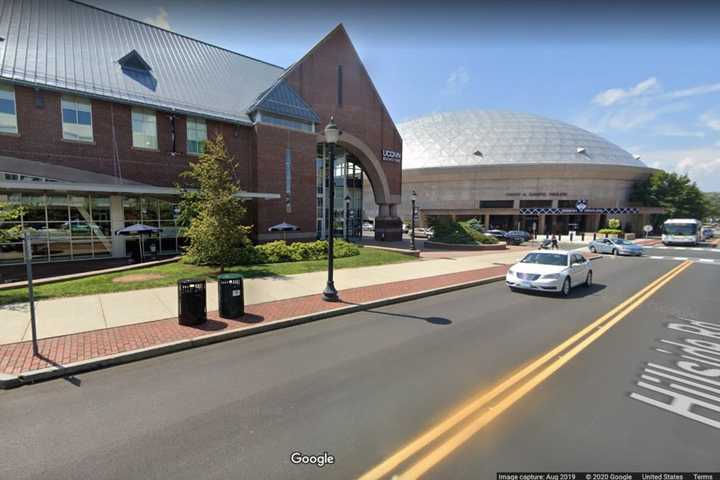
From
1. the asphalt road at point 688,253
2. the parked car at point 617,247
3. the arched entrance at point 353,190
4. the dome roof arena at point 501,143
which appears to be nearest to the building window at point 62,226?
the arched entrance at point 353,190

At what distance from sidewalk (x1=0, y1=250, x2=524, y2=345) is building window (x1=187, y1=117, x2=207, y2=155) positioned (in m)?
13.1

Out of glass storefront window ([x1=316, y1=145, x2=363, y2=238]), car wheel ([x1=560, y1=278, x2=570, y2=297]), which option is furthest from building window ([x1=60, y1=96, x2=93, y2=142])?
car wheel ([x1=560, y1=278, x2=570, y2=297])

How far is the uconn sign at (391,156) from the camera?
34.2 metres

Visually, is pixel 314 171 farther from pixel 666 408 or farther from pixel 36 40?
pixel 666 408

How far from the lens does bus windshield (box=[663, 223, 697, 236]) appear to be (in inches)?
1481

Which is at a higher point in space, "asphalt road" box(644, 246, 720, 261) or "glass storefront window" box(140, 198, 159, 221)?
"glass storefront window" box(140, 198, 159, 221)

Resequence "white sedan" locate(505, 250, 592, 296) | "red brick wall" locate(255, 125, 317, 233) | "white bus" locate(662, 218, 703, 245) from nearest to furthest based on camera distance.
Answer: "white sedan" locate(505, 250, 592, 296) < "red brick wall" locate(255, 125, 317, 233) < "white bus" locate(662, 218, 703, 245)

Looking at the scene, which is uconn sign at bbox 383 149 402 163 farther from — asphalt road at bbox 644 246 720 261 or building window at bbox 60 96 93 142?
asphalt road at bbox 644 246 720 261

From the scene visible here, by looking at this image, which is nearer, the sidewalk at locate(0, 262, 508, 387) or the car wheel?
the sidewalk at locate(0, 262, 508, 387)

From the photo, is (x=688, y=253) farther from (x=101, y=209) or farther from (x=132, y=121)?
(x=101, y=209)

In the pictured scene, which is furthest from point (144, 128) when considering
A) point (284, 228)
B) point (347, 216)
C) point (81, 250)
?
point (347, 216)

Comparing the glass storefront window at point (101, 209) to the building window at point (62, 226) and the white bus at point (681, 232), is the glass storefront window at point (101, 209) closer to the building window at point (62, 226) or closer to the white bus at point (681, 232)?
the building window at point (62, 226)

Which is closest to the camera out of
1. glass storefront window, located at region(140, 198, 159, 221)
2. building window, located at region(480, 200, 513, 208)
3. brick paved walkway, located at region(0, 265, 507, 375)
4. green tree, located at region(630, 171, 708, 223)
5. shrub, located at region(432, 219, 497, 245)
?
brick paved walkway, located at region(0, 265, 507, 375)

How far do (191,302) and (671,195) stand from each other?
8628cm
